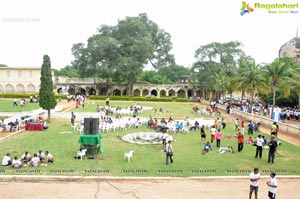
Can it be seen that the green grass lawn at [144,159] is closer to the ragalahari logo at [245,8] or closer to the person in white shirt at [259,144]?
the person in white shirt at [259,144]

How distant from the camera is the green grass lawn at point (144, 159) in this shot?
40.2 feet

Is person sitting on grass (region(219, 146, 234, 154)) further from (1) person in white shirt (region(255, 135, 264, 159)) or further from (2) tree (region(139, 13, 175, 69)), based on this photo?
(2) tree (region(139, 13, 175, 69))

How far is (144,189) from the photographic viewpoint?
1052 cm

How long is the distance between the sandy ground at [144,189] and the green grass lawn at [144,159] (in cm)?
73

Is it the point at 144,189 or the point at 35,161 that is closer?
the point at 144,189

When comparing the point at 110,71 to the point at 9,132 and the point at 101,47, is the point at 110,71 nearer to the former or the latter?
the point at 101,47

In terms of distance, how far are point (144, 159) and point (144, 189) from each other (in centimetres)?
356

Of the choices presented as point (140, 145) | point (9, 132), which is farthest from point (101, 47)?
point (140, 145)

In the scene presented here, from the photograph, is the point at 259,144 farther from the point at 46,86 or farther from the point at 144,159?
the point at 46,86

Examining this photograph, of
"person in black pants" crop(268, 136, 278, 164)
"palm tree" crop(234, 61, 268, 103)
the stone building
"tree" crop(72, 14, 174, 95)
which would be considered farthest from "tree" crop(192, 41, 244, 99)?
"person in black pants" crop(268, 136, 278, 164)

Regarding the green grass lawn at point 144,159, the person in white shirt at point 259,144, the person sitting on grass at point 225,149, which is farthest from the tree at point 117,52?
the person in white shirt at point 259,144

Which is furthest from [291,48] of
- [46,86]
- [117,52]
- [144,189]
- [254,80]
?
[144,189]

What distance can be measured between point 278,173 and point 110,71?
137 feet

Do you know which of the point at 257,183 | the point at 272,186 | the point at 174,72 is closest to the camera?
the point at 272,186
